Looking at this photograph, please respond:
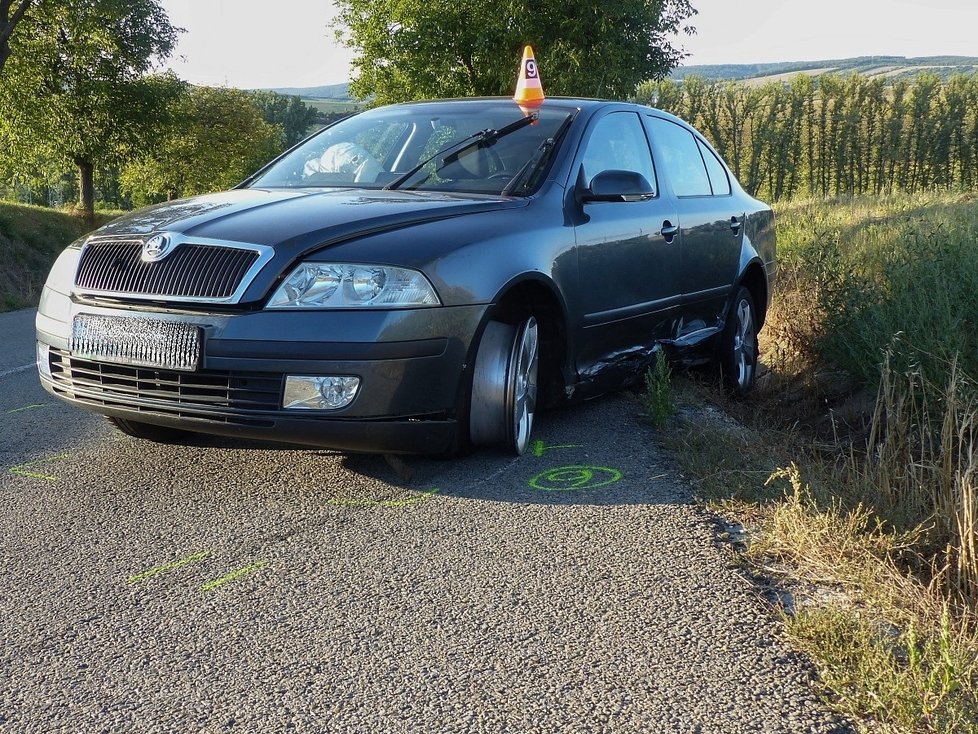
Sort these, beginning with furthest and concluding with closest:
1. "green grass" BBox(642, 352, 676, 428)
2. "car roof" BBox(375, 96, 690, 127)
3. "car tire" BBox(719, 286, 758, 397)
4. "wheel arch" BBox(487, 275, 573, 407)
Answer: "car tire" BBox(719, 286, 758, 397)
"car roof" BBox(375, 96, 690, 127)
"green grass" BBox(642, 352, 676, 428)
"wheel arch" BBox(487, 275, 573, 407)

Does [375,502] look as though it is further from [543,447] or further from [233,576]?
[543,447]

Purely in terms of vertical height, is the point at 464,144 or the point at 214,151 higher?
the point at 464,144

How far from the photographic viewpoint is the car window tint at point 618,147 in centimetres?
555

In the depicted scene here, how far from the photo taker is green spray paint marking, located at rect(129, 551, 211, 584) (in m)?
3.37

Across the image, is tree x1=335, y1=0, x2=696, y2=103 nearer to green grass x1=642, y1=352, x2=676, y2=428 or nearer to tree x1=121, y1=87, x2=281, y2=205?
green grass x1=642, y1=352, x2=676, y2=428

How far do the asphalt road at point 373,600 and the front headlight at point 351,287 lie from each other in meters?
0.78

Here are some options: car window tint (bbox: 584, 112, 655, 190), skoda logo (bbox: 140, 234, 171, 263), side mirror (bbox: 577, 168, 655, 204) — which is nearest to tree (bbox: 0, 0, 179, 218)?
car window tint (bbox: 584, 112, 655, 190)

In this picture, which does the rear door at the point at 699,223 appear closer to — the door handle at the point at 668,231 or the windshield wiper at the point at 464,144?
the door handle at the point at 668,231

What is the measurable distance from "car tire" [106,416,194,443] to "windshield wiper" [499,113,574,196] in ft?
6.30

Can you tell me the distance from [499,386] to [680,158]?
285 cm

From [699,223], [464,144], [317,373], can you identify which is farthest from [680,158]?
[317,373]

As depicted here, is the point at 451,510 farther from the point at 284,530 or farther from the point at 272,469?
the point at 272,469

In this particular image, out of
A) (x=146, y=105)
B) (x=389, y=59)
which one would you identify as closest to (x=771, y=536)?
(x=389, y=59)

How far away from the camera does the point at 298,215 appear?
443cm
